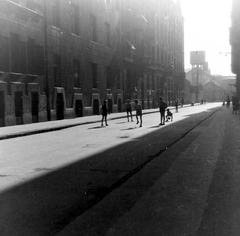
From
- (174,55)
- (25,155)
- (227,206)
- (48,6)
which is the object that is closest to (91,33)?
(48,6)

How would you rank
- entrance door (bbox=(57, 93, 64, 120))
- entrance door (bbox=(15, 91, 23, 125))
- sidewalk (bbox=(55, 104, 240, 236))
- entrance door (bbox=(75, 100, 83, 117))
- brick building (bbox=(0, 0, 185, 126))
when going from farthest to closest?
entrance door (bbox=(75, 100, 83, 117)), entrance door (bbox=(57, 93, 64, 120)), entrance door (bbox=(15, 91, 23, 125)), brick building (bbox=(0, 0, 185, 126)), sidewalk (bbox=(55, 104, 240, 236))

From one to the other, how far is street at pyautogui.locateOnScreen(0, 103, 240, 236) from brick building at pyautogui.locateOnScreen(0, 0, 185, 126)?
1245 cm

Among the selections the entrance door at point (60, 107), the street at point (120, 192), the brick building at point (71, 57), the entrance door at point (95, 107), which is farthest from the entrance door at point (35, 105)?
the street at point (120, 192)

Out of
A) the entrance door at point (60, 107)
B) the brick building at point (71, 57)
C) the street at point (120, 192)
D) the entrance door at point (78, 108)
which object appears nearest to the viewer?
the street at point (120, 192)

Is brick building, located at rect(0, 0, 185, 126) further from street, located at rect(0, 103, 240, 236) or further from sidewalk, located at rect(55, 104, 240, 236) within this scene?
sidewalk, located at rect(55, 104, 240, 236)

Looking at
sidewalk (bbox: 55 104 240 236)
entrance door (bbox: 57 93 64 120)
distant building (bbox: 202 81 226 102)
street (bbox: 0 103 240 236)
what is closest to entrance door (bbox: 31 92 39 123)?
entrance door (bbox: 57 93 64 120)

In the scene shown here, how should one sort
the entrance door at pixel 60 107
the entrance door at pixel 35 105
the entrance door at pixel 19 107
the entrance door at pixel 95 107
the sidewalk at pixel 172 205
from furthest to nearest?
1. the entrance door at pixel 95 107
2. the entrance door at pixel 60 107
3. the entrance door at pixel 35 105
4. the entrance door at pixel 19 107
5. the sidewalk at pixel 172 205

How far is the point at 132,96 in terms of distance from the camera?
45094 millimetres

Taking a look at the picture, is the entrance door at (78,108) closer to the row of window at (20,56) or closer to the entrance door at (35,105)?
the row of window at (20,56)

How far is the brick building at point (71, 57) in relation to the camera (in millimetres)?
22234

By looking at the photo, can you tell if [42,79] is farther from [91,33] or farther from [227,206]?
[227,206]

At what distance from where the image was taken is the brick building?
72.9ft

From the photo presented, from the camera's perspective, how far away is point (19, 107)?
22875 millimetres

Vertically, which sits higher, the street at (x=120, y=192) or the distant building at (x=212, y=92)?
the distant building at (x=212, y=92)
